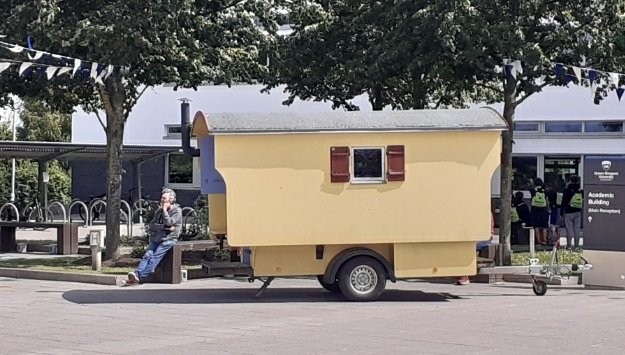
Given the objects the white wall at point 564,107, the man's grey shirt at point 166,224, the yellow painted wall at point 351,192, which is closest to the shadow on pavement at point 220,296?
the man's grey shirt at point 166,224

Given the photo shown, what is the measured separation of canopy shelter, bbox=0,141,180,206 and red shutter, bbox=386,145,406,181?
1510cm

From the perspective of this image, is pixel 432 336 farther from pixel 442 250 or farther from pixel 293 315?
pixel 442 250

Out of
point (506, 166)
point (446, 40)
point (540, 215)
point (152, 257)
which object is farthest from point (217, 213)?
point (540, 215)

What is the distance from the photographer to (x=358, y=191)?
48.9ft

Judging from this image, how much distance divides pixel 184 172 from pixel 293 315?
27.3 meters

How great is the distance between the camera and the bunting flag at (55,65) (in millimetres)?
17700

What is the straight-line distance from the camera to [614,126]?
34906 mm

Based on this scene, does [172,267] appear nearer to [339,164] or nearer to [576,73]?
[339,164]

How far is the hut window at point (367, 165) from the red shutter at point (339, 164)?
11 cm

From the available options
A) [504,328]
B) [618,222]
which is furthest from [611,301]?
[504,328]

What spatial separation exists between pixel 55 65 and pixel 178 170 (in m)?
22.3

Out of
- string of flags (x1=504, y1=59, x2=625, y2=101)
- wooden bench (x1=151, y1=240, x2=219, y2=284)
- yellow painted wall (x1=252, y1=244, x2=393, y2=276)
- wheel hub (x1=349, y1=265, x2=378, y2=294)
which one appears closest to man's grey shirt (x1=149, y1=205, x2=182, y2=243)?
wooden bench (x1=151, y1=240, x2=219, y2=284)

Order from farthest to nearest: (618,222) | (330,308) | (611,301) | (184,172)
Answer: (184,172), (618,222), (611,301), (330,308)

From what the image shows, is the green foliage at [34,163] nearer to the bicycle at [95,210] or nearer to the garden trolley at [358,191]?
the bicycle at [95,210]
